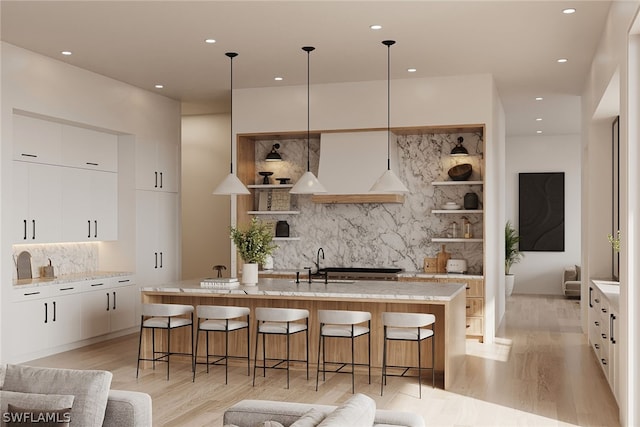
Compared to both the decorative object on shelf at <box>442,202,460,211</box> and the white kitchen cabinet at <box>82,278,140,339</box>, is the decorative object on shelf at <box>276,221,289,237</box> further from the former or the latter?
the decorative object on shelf at <box>442,202,460,211</box>

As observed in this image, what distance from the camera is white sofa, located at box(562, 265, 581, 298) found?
42.1 feet

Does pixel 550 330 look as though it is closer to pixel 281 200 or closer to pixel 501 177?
pixel 501 177

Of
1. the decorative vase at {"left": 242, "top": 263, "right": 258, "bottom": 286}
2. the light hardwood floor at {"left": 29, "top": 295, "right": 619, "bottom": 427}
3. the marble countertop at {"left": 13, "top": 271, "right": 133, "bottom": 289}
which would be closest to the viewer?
the light hardwood floor at {"left": 29, "top": 295, "right": 619, "bottom": 427}

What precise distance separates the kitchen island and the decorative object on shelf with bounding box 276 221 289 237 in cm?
215

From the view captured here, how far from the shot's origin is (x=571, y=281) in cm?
1307

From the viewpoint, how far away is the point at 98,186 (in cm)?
850

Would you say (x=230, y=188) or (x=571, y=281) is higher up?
(x=230, y=188)

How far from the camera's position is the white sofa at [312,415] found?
2635 mm

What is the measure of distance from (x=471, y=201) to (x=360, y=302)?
2.65 meters

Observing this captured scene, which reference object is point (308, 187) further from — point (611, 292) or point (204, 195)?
point (204, 195)

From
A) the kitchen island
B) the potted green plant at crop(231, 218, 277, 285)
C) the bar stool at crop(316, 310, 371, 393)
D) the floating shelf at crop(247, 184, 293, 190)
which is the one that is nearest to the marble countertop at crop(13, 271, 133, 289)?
the kitchen island

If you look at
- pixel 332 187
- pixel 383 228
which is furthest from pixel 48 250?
pixel 383 228

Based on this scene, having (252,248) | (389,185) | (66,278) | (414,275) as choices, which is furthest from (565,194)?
(66,278)

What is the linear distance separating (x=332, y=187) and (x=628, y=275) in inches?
183
